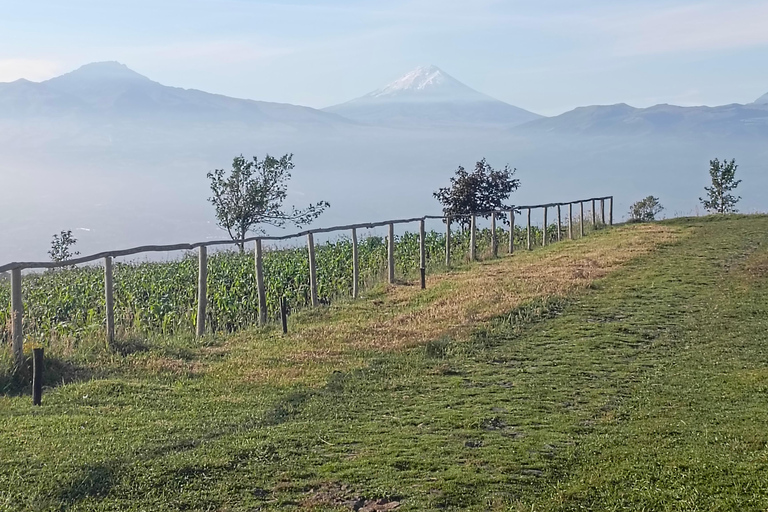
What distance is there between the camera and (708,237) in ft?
77.2

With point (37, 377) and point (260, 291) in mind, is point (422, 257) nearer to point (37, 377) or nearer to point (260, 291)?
point (260, 291)

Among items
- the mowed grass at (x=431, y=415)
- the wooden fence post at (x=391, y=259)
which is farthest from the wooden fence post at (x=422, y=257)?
the mowed grass at (x=431, y=415)

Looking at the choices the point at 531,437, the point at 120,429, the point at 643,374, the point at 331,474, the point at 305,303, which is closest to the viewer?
the point at 331,474

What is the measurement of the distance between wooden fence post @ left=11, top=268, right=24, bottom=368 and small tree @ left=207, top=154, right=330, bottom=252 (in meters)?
20.8

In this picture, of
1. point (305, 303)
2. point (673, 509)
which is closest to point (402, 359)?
point (673, 509)

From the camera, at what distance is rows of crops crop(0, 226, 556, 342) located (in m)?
13.8

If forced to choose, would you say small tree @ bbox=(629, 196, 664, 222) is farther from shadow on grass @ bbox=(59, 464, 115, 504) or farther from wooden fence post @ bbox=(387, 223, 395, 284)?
shadow on grass @ bbox=(59, 464, 115, 504)

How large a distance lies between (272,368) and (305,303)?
22.5ft

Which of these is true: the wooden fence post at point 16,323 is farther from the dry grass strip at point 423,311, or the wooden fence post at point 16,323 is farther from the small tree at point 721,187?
the small tree at point 721,187

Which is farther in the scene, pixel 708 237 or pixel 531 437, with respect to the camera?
pixel 708 237

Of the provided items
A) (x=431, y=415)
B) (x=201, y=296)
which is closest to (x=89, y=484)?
(x=431, y=415)

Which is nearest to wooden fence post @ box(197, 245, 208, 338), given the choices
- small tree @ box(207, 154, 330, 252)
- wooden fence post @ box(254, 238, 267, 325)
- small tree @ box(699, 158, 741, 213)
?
wooden fence post @ box(254, 238, 267, 325)

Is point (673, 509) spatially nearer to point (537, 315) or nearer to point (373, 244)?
point (537, 315)

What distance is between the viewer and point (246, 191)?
31.1 meters
